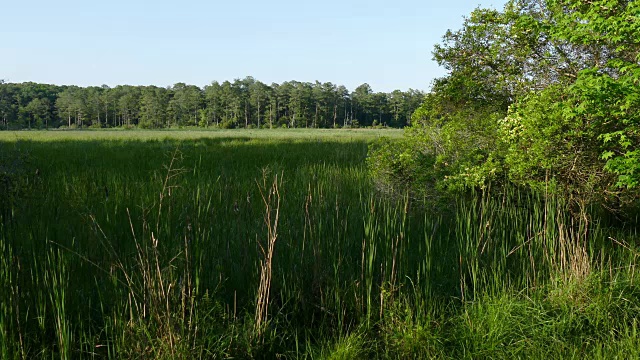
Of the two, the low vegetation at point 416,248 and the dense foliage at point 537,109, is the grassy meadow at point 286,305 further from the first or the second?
the dense foliage at point 537,109

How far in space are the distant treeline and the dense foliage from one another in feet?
381

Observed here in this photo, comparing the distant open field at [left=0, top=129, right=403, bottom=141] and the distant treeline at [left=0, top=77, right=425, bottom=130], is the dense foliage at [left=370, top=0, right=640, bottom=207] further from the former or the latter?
the distant treeline at [left=0, top=77, right=425, bottom=130]

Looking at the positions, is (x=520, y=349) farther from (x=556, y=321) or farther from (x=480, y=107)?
(x=480, y=107)

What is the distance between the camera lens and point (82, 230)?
16.5 feet

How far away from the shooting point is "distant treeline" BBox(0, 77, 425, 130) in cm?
12619

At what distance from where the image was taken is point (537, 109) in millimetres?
5281

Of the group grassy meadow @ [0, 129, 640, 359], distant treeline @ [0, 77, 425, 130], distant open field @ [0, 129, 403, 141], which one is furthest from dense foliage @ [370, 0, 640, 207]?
distant treeline @ [0, 77, 425, 130]

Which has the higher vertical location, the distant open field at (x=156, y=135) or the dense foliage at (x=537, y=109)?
the dense foliage at (x=537, y=109)

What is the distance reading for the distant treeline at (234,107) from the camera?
12619cm

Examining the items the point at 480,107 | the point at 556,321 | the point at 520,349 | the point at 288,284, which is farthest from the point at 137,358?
the point at 480,107

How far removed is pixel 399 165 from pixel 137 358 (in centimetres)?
484

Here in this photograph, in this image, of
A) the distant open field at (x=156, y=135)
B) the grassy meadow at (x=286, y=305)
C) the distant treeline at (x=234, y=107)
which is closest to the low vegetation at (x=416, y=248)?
the grassy meadow at (x=286, y=305)

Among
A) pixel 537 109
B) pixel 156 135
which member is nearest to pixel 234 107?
pixel 156 135

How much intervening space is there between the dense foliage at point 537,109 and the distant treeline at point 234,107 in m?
116
